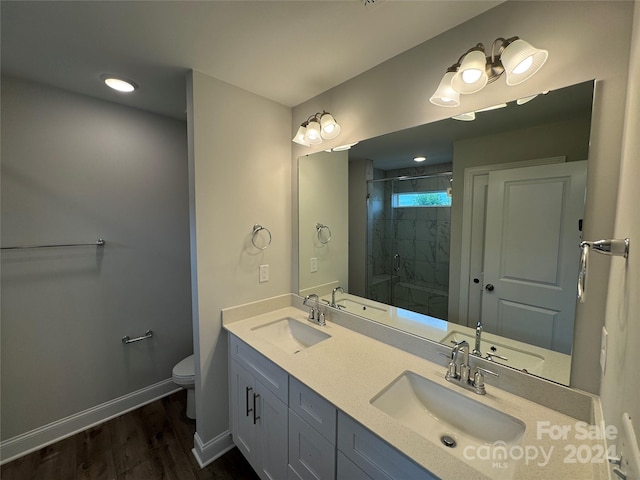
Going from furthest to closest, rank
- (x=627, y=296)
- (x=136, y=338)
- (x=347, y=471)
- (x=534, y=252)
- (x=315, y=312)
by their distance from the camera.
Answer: (x=136, y=338) < (x=315, y=312) < (x=534, y=252) < (x=347, y=471) < (x=627, y=296)

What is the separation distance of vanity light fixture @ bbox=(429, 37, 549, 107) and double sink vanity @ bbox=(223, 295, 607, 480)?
1098 millimetres

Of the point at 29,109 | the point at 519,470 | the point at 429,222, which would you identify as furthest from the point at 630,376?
the point at 29,109

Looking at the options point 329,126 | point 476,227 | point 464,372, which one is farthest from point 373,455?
point 329,126

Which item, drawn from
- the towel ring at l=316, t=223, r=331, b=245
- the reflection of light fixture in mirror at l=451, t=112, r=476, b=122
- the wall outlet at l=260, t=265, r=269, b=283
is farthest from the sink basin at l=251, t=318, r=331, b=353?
the reflection of light fixture in mirror at l=451, t=112, r=476, b=122

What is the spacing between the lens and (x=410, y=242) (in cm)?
154

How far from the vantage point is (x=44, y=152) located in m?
1.75

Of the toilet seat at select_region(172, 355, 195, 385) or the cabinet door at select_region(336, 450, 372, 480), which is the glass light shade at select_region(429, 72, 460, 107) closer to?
the cabinet door at select_region(336, 450, 372, 480)

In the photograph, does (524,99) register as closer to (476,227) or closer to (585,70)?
(585,70)

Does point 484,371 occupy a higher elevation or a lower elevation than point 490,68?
lower

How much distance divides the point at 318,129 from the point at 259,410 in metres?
1.76

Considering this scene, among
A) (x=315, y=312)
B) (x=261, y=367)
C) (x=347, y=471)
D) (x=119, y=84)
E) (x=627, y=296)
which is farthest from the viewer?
(x=315, y=312)

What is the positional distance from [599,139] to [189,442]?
2784 mm

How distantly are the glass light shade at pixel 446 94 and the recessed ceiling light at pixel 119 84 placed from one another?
186cm

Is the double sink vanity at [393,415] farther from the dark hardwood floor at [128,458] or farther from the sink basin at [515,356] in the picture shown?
the dark hardwood floor at [128,458]
